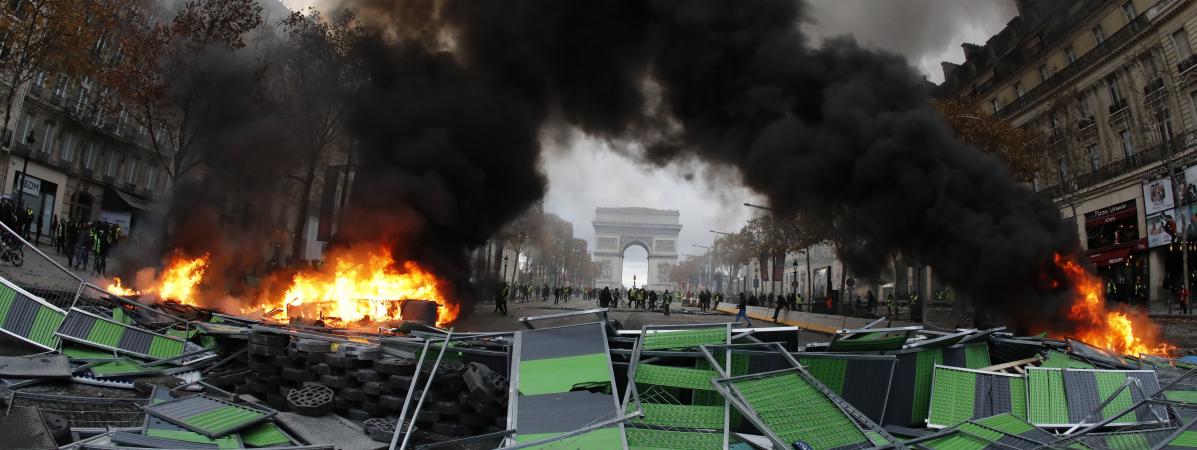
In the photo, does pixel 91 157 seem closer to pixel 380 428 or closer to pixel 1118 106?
pixel 380 428

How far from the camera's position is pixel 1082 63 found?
29.2 m

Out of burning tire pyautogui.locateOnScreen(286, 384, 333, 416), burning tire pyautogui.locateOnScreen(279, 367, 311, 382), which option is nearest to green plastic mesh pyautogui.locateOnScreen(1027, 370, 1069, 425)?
burning tire pyautogui.locateOnScreen(286, 384, 333, 416)

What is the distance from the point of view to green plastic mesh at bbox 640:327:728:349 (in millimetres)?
6215

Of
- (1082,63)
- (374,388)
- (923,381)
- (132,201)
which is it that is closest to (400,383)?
(374,388)

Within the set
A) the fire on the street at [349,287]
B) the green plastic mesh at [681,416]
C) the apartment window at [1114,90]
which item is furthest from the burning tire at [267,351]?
the apartment window at [1114,90]

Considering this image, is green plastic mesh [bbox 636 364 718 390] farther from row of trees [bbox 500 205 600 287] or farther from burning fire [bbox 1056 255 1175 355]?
row of trees [bbox 500 205 600 287]

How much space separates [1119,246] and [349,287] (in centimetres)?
3038

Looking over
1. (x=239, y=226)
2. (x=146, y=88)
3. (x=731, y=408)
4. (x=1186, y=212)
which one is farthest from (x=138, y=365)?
(x=1186, y=212)

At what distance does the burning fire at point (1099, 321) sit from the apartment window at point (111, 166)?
40.6 metres

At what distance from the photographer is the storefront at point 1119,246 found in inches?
1016

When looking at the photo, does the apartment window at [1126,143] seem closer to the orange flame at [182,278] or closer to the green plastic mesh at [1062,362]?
the green plastic mesh at [1062,362]

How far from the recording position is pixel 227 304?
1844 centimetres

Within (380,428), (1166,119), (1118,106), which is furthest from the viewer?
(1118,106)

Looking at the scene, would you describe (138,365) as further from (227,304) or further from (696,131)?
(696,131)
